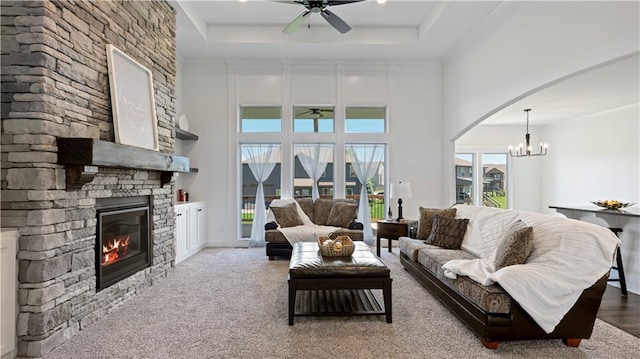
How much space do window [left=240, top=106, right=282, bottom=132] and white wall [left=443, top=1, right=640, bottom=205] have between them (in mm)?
3391

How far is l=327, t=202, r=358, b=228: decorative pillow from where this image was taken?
597 cm

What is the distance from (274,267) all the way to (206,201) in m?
2.50

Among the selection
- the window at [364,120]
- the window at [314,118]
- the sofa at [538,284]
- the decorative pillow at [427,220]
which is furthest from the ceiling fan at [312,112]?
the sofa at [538,284]

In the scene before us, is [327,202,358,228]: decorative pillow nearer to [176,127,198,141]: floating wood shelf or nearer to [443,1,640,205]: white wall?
[443,1,640,205]: white wall

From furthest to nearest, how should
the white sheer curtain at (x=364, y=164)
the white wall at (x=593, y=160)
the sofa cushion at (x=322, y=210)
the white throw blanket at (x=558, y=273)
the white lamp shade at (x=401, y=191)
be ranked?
1. the white sheer curtain at (x=364, y=164)
2. the white wall at (x=593, y=160)
3. the sofa cushion at (x=322, y=210)
4. the white lamp shade at (x=401, y=191)
5. the white throw blanket at (x=558, y=273)

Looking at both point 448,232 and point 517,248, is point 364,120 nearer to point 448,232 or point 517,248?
point 448,232

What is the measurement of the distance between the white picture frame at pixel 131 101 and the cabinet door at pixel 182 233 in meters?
1.73

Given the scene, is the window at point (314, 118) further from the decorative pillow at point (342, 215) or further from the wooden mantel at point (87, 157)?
the wooden mantel at point (87, 157)

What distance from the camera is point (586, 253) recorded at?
103 inches

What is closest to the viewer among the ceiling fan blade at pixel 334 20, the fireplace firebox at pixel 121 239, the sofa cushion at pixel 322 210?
the fireplace firebox at pixel 121 239

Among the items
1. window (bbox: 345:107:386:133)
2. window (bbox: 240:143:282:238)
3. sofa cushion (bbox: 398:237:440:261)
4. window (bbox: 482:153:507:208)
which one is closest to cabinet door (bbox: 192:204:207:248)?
window (bbox: 240:143:282:238)

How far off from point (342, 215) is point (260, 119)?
8.62 ft

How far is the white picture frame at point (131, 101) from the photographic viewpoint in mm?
3434

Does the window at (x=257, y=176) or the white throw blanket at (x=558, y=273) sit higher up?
the window at (x=257, y=176)
